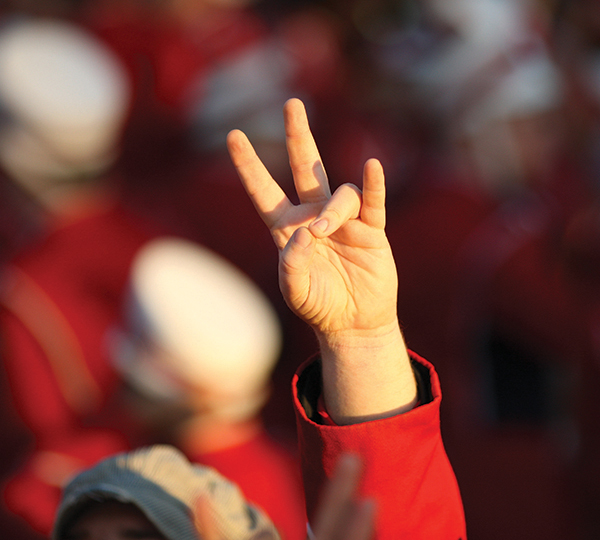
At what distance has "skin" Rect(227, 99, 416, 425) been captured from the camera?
0.73 m

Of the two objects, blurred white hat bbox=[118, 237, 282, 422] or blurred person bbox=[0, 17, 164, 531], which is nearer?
blurred white hat bbox=[118, 237, 282, 422]

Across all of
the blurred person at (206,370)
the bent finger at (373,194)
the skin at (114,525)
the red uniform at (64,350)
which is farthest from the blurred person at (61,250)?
the bent finger at (373,194)

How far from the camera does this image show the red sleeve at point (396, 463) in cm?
71

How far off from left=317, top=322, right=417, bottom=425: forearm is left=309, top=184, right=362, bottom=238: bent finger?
0.39 ft

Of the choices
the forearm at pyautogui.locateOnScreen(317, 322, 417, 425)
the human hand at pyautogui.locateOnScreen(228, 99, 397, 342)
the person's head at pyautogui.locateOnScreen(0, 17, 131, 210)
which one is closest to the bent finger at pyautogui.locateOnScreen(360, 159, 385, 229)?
Answer: the human hand at pyautogui.locateOnScreen(228, 99, 397, 342)

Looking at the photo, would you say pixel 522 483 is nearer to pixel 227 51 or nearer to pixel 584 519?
pixel 584 519

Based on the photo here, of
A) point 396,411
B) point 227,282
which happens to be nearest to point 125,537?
point 396,411

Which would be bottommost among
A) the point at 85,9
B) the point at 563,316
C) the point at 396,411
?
the point at 563,316

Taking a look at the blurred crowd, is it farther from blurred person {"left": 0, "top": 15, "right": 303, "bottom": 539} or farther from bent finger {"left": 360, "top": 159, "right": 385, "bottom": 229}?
bent finger {"left": 360, "top": 159, "right": 385, "bottom": 229}

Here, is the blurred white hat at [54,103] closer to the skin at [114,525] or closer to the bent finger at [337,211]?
the skin at [114,525]

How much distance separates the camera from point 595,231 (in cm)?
156

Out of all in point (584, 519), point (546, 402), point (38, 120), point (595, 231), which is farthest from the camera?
point (38, 120)

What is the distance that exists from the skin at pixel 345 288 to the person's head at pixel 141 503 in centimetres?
21

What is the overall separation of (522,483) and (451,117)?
3.31ft
